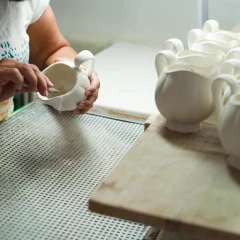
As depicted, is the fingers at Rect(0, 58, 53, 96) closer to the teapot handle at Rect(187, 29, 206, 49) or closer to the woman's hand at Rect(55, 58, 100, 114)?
the woman's hand at Rect(55, 58, 100, 114)

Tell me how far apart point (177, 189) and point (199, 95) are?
174 millimetres

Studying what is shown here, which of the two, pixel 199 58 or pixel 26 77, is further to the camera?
pixel 26 77

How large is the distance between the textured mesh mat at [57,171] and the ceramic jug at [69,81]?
0.32ft

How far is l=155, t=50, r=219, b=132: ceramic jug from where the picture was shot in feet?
2.21

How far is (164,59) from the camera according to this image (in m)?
0.77

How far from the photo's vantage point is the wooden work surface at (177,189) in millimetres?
502

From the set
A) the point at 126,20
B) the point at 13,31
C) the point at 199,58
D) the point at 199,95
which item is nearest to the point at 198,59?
the point at 199,58

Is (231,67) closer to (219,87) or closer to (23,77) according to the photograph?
(219,87)

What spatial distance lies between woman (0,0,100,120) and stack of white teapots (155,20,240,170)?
263mm

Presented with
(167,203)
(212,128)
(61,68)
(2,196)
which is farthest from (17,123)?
(167,203)

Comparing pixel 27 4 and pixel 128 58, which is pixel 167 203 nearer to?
pixel 27 4

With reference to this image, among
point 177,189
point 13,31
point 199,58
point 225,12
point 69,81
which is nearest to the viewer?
point 177,189

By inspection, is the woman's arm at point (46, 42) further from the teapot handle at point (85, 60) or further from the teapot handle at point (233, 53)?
the teapot handle at point (233, 53)

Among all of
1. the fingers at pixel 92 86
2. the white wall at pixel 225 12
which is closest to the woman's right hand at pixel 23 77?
the fingers at pixel 92 86
